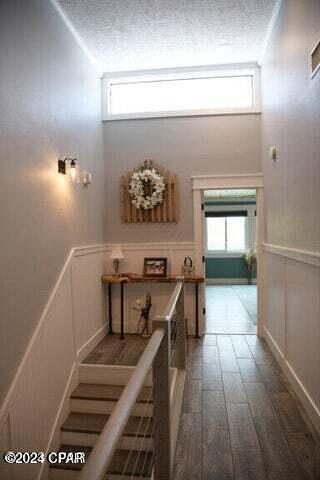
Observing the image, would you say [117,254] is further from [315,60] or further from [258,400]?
[315,60]

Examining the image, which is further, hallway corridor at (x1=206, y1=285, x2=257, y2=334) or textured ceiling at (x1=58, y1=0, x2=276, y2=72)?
hallway corridor at (x1=206, y1=285, x2=257, y2=334)

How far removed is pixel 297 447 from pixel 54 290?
2.32 m

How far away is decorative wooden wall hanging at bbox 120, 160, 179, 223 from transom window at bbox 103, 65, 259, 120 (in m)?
0.83

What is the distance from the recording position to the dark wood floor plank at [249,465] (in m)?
2.11

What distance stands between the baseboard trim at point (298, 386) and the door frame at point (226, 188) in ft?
2.49

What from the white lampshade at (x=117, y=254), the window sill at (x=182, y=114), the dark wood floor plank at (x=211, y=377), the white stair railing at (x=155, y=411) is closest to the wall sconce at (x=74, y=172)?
the white lampshade at (x=117, y=254)

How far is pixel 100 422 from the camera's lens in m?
3.40

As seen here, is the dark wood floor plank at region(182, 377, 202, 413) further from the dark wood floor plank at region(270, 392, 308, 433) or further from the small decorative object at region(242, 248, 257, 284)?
the small decorative object at region(242, 248, 257, 284)

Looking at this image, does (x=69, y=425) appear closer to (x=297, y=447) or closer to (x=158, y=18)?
(x=297, y=447)

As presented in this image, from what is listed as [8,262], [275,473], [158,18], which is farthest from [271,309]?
[158,18]

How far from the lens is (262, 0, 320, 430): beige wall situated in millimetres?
2510

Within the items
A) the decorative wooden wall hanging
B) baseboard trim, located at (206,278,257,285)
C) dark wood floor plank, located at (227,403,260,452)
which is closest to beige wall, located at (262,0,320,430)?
dark wood floor plank, located at (227,403,260,452)

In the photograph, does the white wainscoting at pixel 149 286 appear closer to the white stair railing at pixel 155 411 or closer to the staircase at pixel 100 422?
the staircase at pixel 100 422

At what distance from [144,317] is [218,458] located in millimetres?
2602
